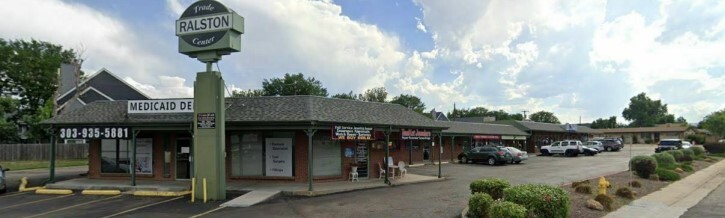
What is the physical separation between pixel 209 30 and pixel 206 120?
3.21m

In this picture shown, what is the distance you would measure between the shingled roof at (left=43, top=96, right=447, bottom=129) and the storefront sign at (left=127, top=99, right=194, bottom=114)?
27 centimetres

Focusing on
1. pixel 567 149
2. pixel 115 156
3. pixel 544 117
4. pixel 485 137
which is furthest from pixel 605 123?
pixel 115 156

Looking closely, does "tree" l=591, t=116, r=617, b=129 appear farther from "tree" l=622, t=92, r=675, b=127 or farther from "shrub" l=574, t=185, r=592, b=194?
"shrub" l=574, t=185, r=592, b=194

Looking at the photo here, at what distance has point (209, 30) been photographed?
17.8 meters

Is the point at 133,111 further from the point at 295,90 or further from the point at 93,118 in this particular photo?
the point at 295,90

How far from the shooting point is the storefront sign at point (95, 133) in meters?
20.5

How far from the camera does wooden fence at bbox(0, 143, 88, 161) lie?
135ft

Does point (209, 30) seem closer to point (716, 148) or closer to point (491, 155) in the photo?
point (491, 155)

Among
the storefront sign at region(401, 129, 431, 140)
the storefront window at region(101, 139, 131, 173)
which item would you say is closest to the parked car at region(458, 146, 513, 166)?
the storefront sign at region(401, 129, 431, 140)

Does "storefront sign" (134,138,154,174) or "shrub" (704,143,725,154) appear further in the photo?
"shrub" (704,143,725,154)

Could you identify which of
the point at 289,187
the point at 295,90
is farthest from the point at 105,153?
the point at 295,90

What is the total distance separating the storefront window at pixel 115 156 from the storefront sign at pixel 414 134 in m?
12.6

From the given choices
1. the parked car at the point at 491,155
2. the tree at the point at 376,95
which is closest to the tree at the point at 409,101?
the tree at the point at 376,95

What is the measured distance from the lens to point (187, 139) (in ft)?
72.1
